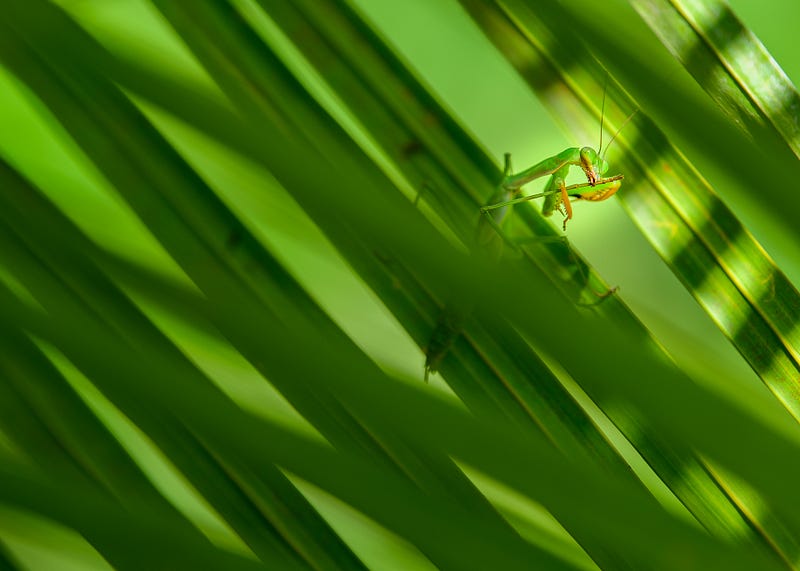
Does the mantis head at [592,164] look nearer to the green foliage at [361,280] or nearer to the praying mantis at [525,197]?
the praying mantis at [525,197]

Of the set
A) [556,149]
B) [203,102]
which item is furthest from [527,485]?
[556,149]

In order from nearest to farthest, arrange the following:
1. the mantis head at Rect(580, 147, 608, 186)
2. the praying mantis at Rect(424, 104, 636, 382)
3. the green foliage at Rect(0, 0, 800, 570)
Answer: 1. the green foliage at Rect(0, 0, 800, 570)
2. the praying mantis at Rect(424, 104, 636, 382)
3. the mantis head at Rect(580, 147, 608, 186)

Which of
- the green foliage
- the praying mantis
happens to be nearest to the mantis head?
the praying mantis

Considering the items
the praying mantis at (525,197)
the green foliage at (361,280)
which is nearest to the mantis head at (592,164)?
the praying mantis at (525,197)

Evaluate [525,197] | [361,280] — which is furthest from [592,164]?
[361,280]

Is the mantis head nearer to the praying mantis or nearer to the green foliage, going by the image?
the praying mantis

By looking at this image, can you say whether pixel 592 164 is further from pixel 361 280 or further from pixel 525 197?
pixel 361 280

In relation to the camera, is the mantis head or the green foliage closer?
the green foliage

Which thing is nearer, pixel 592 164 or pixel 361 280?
pixel 361 280
